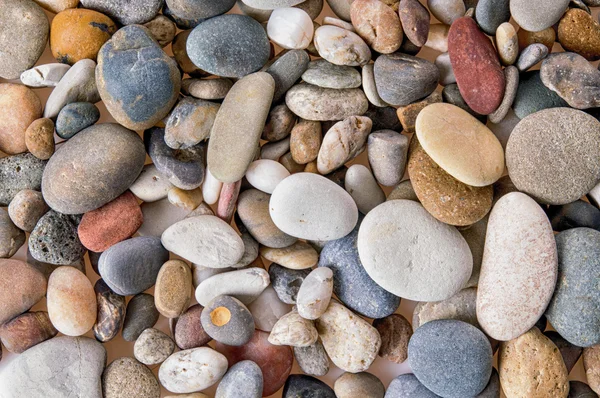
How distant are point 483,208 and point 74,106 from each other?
726 mm

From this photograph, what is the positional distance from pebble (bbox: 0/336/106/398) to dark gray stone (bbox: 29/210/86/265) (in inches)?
5.8

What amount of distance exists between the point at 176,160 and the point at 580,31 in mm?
734

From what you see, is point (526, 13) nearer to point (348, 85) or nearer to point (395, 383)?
point (348, 85)

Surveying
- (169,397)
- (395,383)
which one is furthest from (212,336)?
(395,383)

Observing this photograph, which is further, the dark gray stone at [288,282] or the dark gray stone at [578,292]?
the dark gray stone at [288,282]

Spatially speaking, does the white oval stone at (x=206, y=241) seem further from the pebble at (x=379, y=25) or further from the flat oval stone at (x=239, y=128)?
the pebble at (x=379, y=25)

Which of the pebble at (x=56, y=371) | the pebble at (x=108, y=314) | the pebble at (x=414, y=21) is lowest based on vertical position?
the pebble at (x=56, y=371)

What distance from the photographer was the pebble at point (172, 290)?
990mm

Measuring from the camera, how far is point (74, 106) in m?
1.00

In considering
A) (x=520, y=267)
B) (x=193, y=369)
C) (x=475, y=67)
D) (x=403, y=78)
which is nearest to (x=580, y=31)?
(x=475, y=67)

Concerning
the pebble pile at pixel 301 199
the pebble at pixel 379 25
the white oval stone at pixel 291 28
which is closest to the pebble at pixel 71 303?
the pebble pile at pixel 301 199

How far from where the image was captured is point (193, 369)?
98 cm

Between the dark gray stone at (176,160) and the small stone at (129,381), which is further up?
the dark gray stone at (176,160)

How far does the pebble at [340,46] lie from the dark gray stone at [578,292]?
1.54 feet
